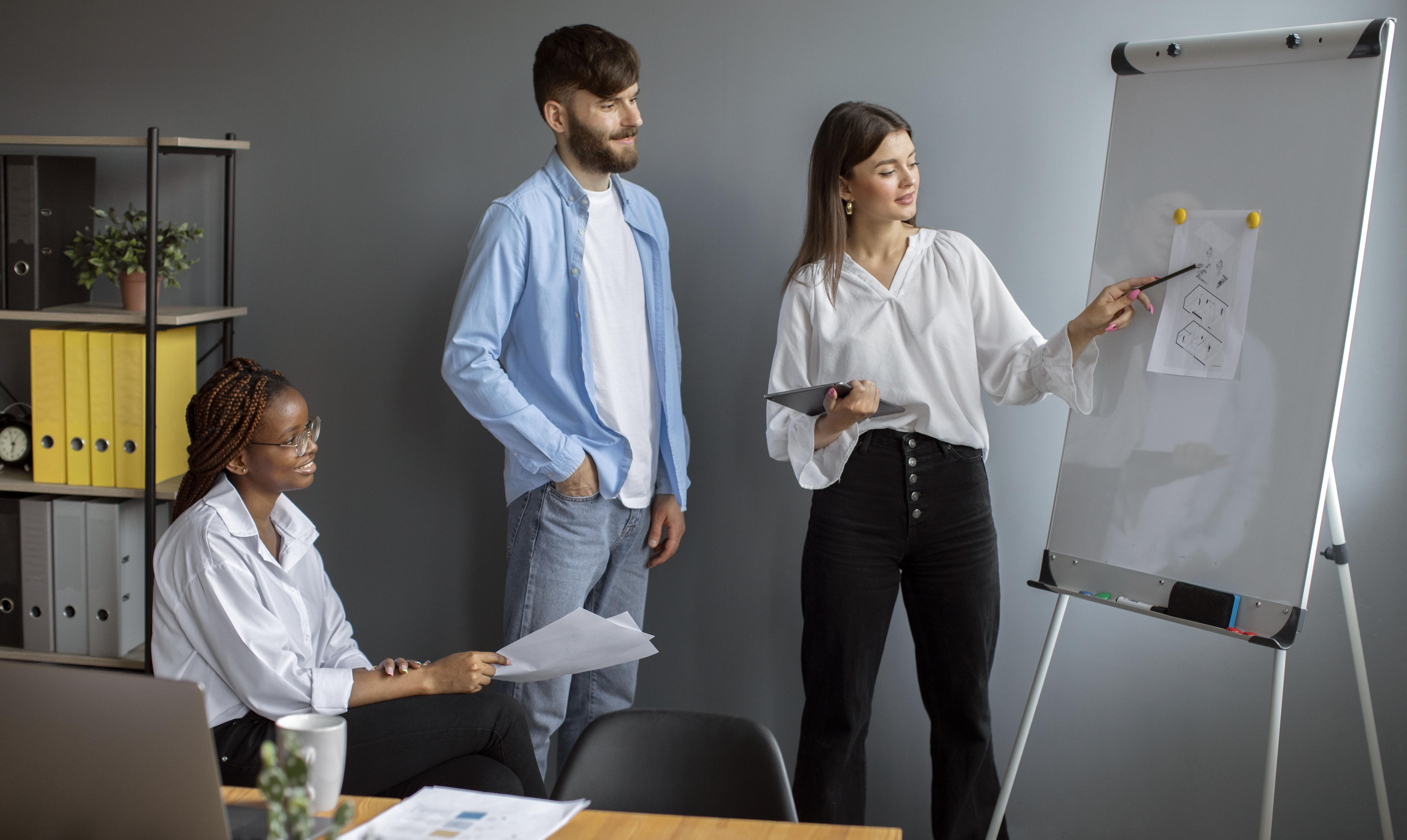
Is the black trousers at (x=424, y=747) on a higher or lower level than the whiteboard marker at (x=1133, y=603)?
lower

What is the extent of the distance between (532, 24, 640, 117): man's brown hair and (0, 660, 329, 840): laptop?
1547mm

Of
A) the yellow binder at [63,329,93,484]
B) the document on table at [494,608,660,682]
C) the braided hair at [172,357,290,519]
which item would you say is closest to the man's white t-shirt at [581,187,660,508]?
the document on table at [494,608,660,682]

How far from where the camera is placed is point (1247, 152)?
1.91 m

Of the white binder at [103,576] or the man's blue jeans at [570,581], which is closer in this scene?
the man's blue jeans at [570,581]

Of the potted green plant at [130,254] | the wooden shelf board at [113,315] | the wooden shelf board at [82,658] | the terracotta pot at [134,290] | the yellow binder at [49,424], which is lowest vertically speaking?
the wooden shelf board at [82,658]

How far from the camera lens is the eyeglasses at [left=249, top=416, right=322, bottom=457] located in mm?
1868

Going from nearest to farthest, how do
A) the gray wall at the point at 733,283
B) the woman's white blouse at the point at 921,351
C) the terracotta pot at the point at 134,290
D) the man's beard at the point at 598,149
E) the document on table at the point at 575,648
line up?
the document on table at the point at 575,648 < the woman's white blouse at the point at 921,351 < the man's beard at the point at 598,149 < the gray wall at the point at 733,283 < the terracotta pot at the point at 134,290

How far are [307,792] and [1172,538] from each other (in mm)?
1665

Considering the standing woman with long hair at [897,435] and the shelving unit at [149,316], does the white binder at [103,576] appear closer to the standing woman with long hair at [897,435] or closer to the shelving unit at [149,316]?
the shelving unit at [149,316]

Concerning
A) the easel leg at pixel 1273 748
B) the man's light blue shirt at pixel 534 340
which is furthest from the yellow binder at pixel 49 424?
the easel leg at pixel 1273 748

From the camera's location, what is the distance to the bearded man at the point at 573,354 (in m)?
2.14

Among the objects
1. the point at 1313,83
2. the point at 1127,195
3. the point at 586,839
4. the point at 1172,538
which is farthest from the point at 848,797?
the point at 1313,83

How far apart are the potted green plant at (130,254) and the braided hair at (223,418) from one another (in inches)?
31.7

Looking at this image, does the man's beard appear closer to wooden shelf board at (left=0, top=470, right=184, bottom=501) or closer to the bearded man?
the bearded man
